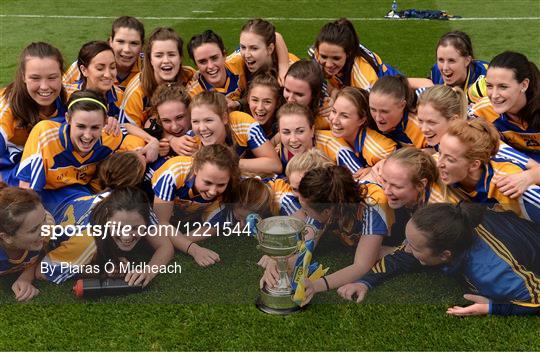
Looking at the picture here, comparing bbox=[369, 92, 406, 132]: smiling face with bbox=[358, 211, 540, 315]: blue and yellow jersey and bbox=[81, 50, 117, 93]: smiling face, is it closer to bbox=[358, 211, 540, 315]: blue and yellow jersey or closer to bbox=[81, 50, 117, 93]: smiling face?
bbox=[358, 211, 540, 315]: blue and yellow jersey

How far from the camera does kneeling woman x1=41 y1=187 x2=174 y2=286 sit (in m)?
3.15

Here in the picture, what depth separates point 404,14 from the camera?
12148 millimetres

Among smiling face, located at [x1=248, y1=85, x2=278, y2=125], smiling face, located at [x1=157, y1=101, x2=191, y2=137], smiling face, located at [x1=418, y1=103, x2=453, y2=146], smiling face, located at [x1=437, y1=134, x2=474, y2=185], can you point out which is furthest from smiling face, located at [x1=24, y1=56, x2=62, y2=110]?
smiling face, located at [x1=437, y1=134, x2=474, y2=185]

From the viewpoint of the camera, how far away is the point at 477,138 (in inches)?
132

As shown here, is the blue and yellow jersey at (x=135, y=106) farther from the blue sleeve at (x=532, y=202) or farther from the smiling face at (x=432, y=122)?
the blue sleeve at (x=532, y=202)

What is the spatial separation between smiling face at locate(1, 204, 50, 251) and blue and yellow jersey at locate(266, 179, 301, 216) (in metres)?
1.19

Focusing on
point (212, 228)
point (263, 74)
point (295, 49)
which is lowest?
point (295, 49)

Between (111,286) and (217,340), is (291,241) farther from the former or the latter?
(111,286)

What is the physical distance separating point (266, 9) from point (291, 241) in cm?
1087

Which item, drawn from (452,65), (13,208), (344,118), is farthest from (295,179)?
(452,65)

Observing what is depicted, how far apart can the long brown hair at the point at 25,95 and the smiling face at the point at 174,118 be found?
716mm

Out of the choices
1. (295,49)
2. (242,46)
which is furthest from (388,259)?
(295,49)

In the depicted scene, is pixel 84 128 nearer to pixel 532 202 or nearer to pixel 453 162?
pixel 453 162

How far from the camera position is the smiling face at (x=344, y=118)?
411 cm
